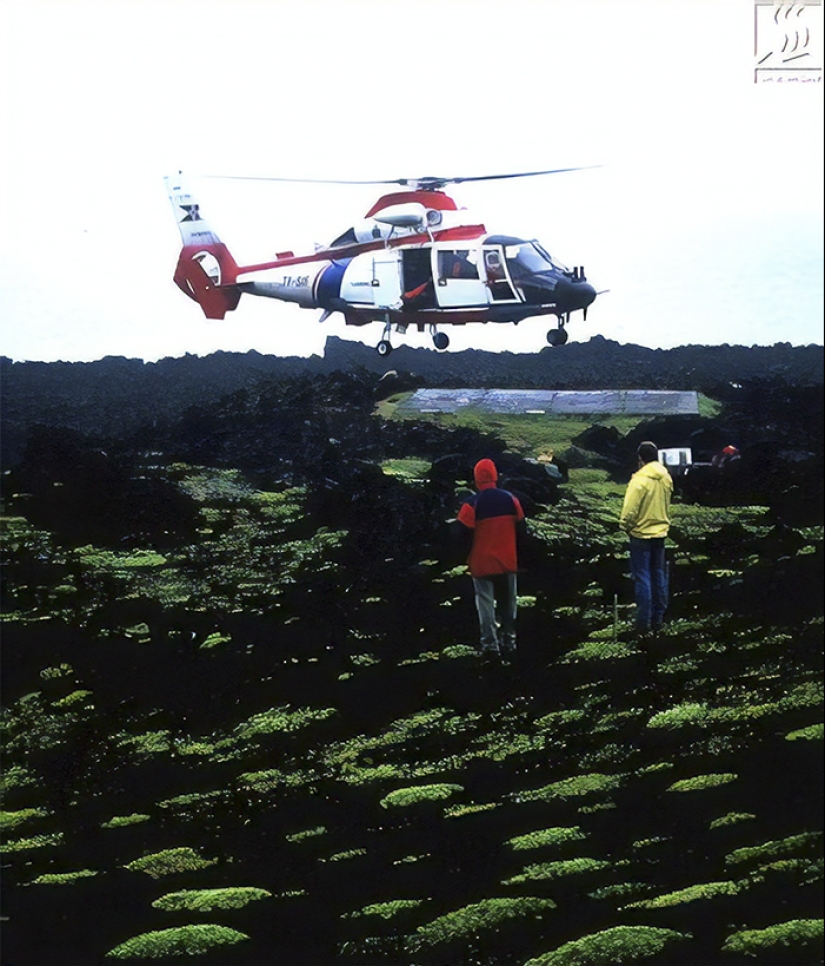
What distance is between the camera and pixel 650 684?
3.82 meters

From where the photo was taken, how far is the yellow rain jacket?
12.5 ft

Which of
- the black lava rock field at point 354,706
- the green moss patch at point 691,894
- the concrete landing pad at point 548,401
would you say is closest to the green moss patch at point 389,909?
the black lava rock field at point 354,706

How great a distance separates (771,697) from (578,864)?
3.25ft

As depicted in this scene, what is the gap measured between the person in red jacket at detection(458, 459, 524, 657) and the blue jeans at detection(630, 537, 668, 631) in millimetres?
480

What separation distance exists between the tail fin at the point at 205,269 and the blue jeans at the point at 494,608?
1.40 meters

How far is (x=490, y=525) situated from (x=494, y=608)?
1.02 feet

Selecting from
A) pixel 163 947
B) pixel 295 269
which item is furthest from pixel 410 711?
pixel 295 269

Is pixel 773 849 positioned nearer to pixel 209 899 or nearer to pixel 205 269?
pixel 209 899

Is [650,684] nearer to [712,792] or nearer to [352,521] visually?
[712,792]

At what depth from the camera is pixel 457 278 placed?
381 cm

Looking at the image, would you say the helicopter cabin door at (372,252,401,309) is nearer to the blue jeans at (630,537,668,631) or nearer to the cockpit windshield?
the cockpit windshield

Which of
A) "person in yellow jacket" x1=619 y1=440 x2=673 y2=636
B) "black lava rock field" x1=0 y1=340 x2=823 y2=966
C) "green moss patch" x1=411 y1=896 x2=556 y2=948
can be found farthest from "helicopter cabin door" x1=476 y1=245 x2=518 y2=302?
"green moss patch" x1=411 y1=896 x2=556 y2=948

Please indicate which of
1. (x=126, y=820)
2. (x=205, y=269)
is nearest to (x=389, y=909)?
(x=126, y=820)

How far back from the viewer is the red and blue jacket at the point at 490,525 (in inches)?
Answer: 147
